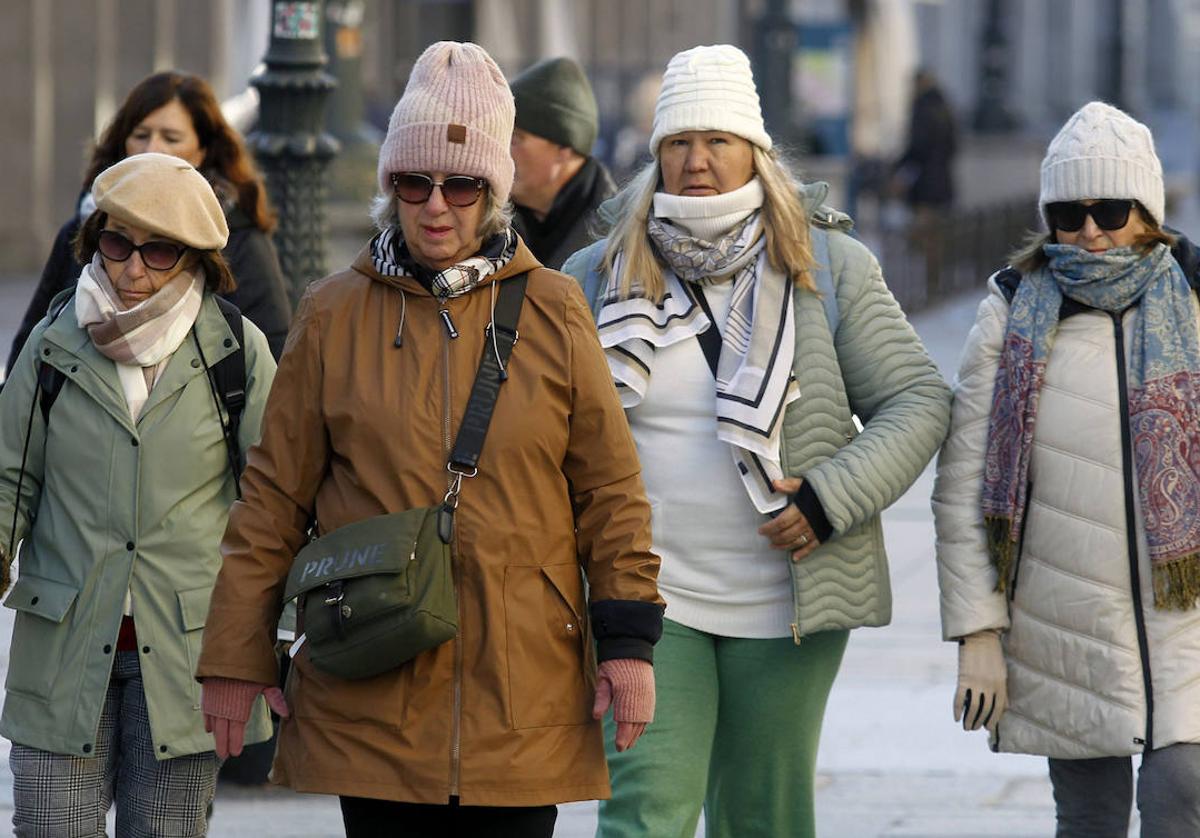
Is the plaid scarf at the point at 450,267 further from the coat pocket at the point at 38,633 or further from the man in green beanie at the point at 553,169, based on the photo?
the man in green beanie at the point at 553,169

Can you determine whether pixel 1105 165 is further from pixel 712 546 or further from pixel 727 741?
pixel 727 741

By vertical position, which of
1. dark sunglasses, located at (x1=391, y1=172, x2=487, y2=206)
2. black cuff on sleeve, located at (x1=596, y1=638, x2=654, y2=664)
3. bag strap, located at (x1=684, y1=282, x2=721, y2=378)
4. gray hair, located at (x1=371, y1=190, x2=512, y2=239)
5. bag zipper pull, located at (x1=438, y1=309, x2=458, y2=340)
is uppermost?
dark sunglasses, located at (x1=391, y1=172, x2=487, y2=206)

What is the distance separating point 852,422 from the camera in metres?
4.83

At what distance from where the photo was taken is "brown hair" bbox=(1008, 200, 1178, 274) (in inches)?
187

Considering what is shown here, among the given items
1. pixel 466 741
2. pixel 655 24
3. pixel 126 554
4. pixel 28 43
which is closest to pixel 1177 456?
pixel 466 741

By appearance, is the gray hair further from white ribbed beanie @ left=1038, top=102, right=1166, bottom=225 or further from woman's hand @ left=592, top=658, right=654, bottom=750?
white ribbed beanie @ left=1038, top=102, right=1166, bottom=225

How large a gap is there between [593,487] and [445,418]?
0.29 metres

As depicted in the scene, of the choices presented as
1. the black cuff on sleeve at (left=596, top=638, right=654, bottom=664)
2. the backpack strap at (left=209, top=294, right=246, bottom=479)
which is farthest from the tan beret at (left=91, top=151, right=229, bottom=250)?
the black cuff on sleeve at (left=596, top=638, right=654, bottom=664)

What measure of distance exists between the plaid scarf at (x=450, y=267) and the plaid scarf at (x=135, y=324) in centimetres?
78

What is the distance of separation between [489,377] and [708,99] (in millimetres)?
1251

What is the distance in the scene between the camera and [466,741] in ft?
12.1

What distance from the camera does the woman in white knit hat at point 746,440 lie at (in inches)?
182

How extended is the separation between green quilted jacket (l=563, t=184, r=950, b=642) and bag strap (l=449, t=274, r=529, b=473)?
1034 mm

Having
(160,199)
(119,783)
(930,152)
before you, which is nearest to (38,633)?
(119,783)
